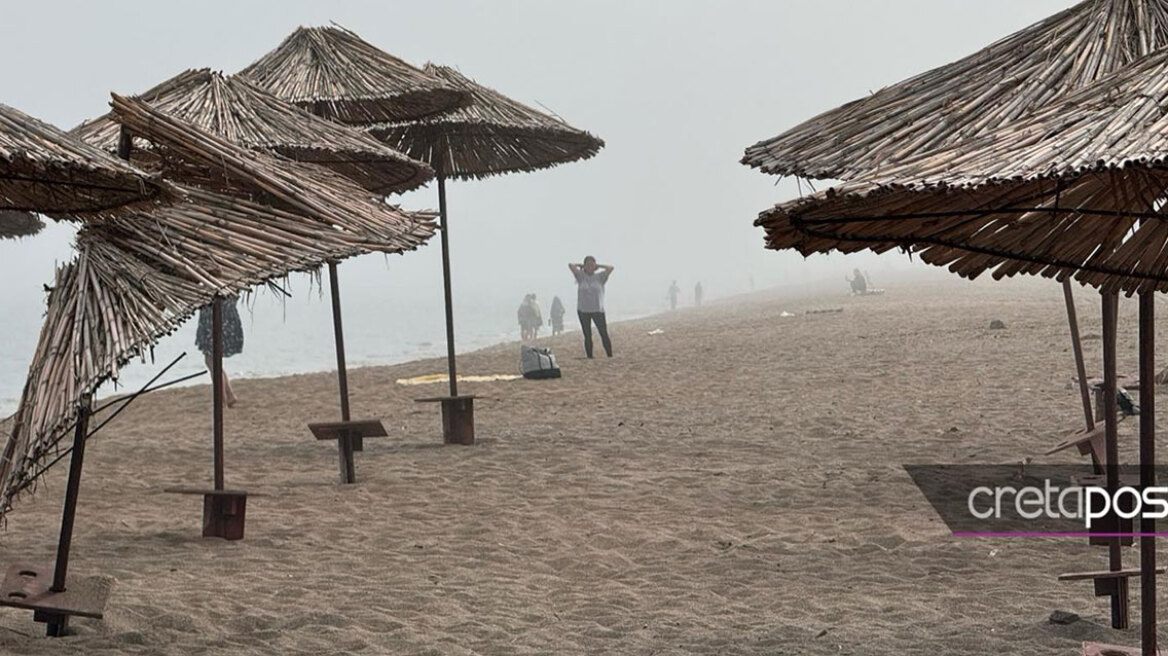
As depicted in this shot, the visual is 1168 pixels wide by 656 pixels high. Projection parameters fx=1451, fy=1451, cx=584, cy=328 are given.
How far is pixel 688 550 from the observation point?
611 centimetres

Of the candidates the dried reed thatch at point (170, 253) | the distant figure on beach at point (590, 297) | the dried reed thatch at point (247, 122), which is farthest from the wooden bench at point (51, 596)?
the distant figure on beach at point (590, 297)

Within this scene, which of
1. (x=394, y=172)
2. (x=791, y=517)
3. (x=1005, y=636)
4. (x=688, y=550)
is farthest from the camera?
(x=394, y=172)

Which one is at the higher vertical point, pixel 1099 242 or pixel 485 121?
pixel 485 121

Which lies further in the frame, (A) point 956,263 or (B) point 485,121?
(B) point 485,121

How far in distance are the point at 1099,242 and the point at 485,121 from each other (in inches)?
244

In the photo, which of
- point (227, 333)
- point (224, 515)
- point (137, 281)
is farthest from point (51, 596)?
point (227, 333)

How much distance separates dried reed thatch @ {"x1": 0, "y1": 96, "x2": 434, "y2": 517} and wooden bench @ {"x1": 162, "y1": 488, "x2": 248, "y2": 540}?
1.79 metres

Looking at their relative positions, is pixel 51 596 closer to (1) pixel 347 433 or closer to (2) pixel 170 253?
(2) pixel 170 253

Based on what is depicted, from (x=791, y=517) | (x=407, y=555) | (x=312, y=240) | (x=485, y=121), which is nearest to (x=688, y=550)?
(x=791, y=517)

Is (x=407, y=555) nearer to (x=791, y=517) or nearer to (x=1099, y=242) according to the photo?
(x=791, y=517)

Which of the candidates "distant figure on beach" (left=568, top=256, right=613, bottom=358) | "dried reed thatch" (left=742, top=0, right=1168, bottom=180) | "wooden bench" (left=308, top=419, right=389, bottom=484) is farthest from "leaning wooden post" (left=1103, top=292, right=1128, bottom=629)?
"distant figure on beach" (left=568, top=256, right=613, bottom=358)

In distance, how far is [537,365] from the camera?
1368 cm

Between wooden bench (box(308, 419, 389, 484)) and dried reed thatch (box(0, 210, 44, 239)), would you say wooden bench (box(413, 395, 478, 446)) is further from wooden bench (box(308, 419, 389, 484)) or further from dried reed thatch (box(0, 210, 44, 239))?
dried reed thatch (box(0, 210, 44, 239))

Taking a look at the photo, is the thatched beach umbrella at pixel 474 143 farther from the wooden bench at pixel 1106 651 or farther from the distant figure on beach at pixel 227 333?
the wooden bench at pixel 1106 651
